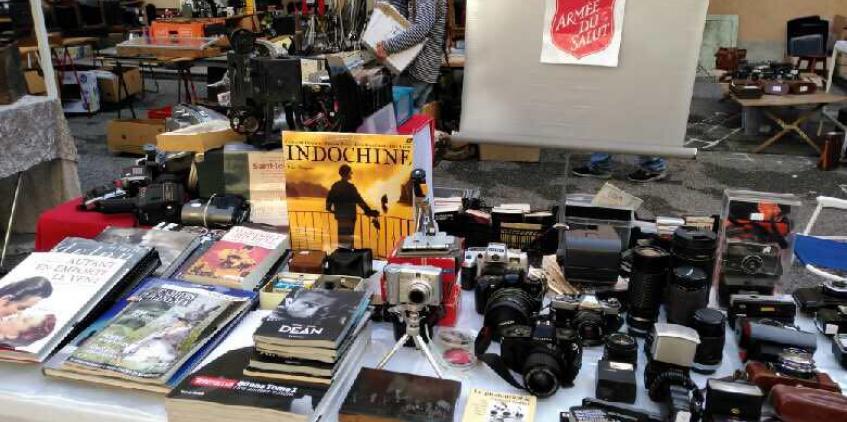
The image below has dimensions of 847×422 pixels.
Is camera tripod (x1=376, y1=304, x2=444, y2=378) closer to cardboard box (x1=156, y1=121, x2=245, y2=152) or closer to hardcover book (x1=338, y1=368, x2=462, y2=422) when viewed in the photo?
hardcover book (x1=338, y1=368, x2=462, y2=422)

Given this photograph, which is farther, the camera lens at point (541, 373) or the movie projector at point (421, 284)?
the movie projector at point (421, 284)

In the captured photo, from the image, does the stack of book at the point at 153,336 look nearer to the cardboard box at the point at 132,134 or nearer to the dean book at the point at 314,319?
the dean book at the point at 314,319

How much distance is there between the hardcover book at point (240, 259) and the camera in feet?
5.06

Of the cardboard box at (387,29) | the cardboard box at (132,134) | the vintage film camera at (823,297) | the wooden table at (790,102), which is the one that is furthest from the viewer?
the wooden table at (790,102)

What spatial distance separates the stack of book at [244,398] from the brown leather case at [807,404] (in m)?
0.75

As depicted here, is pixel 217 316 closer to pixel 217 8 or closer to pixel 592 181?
pixel 592 181

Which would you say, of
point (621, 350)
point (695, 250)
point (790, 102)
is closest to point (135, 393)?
Answer: point (621, 350)

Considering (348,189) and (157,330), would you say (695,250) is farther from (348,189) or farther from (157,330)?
(157,330)

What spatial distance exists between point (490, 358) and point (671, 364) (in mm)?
332

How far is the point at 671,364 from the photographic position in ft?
3.81

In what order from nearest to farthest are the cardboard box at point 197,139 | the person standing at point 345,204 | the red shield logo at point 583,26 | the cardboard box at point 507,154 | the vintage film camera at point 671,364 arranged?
the vintage film camera at point 671,364 → the person standing at point 345,204 → the cardboard box at point 197,139 → the red shield logo at point 583,26 → the cardboard box at point 507,154

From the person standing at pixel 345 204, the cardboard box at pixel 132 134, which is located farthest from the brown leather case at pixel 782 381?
the cardboard box at pixel 132 134

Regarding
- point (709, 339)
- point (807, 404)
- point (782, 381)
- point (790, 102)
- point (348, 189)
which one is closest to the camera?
point (807, 404)

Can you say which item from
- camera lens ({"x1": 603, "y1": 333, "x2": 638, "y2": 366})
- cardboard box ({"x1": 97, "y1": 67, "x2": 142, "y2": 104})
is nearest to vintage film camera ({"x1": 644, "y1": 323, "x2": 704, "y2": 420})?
camera lens ({"x1": 603, "y1": 333, "x2": 638, "y2": 366})
